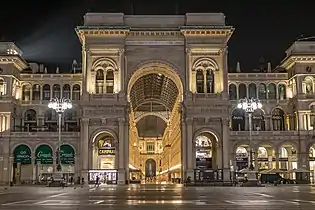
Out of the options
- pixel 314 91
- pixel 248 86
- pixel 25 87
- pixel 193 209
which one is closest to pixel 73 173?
pixel 25 87

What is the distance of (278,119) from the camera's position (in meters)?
83.1

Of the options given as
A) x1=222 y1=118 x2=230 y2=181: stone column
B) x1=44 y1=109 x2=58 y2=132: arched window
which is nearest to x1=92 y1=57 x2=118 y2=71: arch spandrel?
A: x1=44 y1=109 x2=58 y2=132: arched window

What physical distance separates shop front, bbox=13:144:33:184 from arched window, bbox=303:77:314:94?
146ft

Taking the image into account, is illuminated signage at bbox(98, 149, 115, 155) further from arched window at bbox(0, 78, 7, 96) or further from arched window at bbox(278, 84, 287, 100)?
arched window at bbox(278, 84, 287, 100)

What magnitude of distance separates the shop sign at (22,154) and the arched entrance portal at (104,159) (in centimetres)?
1071

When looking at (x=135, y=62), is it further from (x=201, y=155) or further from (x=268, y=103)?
(x=268, y=103)

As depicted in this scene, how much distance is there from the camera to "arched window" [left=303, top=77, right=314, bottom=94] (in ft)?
254

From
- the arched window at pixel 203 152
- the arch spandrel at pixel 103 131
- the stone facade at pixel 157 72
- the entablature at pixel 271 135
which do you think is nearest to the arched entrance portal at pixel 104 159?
the stone facade at pixel 157 72

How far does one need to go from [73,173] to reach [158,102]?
1754 inches

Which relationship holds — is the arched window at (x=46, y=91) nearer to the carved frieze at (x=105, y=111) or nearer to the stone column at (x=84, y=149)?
the carved frieze at (x=105, y=111)

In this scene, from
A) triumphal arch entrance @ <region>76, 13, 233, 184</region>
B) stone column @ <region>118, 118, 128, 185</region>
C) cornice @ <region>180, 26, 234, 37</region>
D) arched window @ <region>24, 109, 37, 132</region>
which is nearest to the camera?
stone column @ <region>118, 118, 128, 185</region>

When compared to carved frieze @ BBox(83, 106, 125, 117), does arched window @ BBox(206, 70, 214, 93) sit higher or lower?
higher

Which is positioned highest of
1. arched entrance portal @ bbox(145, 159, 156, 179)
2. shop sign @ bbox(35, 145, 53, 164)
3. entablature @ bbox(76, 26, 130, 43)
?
entablature @ bbox(76, 26, 130, 43)

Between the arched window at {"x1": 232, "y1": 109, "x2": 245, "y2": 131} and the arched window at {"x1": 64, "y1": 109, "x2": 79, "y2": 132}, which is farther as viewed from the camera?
the arched window at {"x1": 64, "y1": 109, "x2": 79, "y2": 132}
